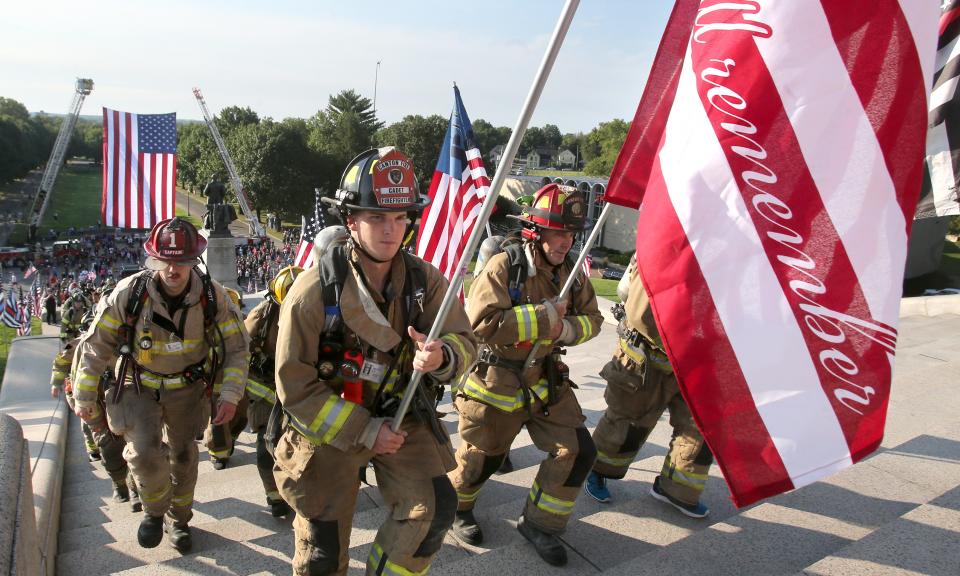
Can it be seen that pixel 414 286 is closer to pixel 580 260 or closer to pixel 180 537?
pixel 580 260

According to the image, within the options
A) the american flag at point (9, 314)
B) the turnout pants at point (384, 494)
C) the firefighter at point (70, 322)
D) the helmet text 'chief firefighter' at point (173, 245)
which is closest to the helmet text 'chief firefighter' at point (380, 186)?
the turnout pants at point (384, 494)

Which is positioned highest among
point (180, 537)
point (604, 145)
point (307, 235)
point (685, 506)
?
point (604, 145)

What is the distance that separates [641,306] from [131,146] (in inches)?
608

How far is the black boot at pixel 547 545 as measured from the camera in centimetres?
358

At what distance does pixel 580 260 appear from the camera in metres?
3.33

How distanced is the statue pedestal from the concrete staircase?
793 centimetres

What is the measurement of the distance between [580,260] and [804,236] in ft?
4.16

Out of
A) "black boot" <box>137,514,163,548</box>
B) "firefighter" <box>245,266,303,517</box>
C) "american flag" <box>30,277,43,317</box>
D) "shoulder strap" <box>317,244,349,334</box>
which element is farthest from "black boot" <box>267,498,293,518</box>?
"american flag" <box>30,277,43,317</box>

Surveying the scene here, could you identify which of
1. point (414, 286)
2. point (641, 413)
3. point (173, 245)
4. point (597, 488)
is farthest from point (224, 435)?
point (641, 413)

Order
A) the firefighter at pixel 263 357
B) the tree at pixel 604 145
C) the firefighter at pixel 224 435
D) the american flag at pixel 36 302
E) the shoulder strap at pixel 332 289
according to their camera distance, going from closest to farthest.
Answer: the shoulder strap at pixel 332 289, the firefighter at pixel 263 357, the firefighter at pixel 224 435, the american flag at pixel 36 302, the tree at pixel 604 145

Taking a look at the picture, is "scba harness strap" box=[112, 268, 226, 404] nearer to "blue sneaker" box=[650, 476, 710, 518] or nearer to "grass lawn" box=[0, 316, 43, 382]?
"blue sneaker" box=[650, 476, 710, 518]

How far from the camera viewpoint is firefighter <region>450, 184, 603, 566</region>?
3852mm

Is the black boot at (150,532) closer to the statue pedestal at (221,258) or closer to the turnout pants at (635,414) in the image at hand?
the turnout pants at (635,414)

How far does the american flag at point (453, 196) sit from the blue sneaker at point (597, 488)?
12.5 ft
